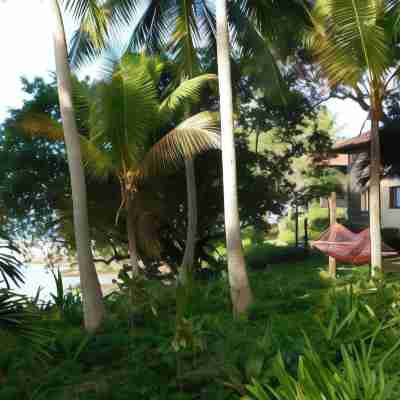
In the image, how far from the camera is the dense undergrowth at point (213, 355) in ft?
11.1

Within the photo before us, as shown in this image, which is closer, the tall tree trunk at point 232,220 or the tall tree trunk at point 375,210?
the tall tree trunk at point 232,220

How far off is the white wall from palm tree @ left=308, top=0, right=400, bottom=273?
45.1ft

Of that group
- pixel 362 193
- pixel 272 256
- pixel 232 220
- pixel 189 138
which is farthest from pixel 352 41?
pixel 272 256

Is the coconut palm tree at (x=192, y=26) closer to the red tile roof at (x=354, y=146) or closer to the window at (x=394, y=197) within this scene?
the red tile roof at (x=354, y=146)

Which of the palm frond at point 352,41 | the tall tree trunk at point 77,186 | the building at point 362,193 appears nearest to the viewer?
the tall tree trunk at point 77,186

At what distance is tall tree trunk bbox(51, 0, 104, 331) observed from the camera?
7117 mm

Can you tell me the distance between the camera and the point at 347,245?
12711mm

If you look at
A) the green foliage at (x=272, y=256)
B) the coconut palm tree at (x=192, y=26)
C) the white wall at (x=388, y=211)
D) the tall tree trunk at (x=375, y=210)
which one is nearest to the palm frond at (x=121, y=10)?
the coconut palm tree at (x=192, y=26)

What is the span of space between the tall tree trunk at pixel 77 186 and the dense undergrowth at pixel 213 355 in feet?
1.30

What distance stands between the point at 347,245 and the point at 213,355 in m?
8.62

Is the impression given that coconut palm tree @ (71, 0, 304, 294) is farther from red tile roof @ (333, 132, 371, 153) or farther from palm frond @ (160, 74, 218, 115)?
red tile roof @ (333, 132, 371, 153)

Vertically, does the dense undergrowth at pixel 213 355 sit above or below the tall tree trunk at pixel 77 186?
below

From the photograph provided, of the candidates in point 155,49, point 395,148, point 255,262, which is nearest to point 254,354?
point 155,49

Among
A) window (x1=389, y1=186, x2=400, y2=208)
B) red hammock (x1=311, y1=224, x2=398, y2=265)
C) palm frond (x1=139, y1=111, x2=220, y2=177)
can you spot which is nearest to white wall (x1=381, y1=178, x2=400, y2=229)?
window (x1=389, y1=186, x2=400, y2=208)
